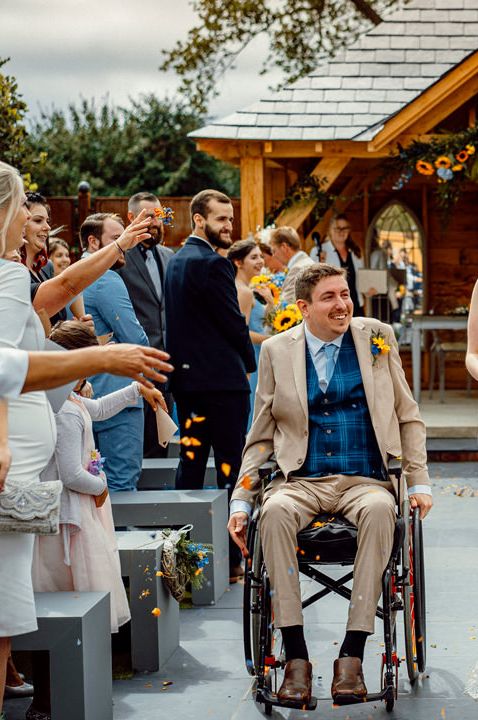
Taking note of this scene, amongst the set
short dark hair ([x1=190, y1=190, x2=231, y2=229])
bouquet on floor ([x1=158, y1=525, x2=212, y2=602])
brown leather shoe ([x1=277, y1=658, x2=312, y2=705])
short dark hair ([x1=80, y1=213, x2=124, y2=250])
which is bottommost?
brown leather shoe ([x1=277, y1=658, x2=312, y2=705])

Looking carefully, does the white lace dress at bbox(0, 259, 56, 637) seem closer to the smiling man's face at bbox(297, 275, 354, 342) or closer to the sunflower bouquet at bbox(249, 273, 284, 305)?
the smiling man's face at bbox(297, 275, 354, 342)

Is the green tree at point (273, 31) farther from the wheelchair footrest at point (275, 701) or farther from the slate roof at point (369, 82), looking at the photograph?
the wheelchair footrest at point (275, 701)

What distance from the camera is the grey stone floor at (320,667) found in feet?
14.7

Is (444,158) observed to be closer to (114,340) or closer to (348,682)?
(114,340)

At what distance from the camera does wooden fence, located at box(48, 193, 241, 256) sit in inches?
520

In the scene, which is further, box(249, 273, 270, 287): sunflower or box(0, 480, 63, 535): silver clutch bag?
box(249, 273, 270, 287): sunflower

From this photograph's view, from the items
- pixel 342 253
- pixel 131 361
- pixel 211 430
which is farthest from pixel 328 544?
pixel 342 253

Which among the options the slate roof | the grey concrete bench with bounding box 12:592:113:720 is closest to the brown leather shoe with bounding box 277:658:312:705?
the grey concrete bench with bounding box 12:592:113:720

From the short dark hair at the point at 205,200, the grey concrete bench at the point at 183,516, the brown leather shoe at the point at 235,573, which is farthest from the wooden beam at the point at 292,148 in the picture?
the grey concrete bench at the point at 183,516

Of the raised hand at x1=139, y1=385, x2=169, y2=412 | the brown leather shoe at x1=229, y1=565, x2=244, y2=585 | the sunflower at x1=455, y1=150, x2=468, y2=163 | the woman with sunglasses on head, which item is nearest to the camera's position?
the raised hand at x1=139, y1=385, x2=169, y2=412

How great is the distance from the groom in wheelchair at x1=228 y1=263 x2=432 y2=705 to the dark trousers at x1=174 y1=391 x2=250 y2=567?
1.36 m

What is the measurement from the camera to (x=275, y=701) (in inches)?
169

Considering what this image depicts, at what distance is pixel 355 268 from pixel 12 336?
342 inches

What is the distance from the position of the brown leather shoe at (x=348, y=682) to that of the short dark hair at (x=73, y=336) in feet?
5.37
